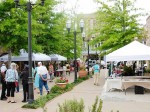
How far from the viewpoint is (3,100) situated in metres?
13.6

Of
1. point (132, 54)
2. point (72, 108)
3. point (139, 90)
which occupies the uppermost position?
point (132, 54)

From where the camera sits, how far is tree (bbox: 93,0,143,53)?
26.1 metres

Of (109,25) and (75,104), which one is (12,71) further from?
(109,25)

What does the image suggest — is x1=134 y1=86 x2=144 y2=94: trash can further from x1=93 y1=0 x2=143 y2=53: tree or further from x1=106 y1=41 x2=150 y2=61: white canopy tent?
x1=93 y1=0 x2=143 y2=53: tree

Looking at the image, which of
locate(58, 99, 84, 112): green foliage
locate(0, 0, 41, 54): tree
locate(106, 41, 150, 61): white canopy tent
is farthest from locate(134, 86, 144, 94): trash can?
locate(58, 99, 84, 112): green foliage

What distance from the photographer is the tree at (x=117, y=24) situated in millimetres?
26078

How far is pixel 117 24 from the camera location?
26.4m

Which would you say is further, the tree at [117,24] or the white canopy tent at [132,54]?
the tree at [117,24]

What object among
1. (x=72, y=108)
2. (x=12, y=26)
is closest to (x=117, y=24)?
(x=12, y=26)

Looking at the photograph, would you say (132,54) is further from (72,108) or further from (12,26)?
(72,108)

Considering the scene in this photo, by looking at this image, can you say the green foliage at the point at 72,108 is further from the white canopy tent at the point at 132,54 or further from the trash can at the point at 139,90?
the white canopy tent at the point at 132,54

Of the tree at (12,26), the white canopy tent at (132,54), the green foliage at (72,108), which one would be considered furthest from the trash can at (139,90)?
the green foliage at (72,108)

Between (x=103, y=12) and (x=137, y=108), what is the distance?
650 inches

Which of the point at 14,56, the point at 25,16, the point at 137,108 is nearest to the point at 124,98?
the point at 137,108
